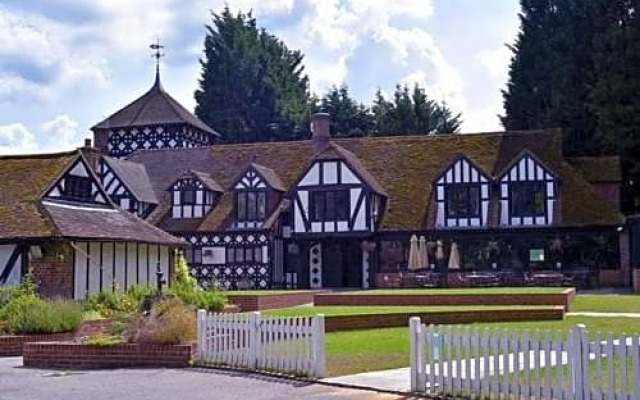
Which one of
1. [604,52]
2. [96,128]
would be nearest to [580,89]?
[604,52]

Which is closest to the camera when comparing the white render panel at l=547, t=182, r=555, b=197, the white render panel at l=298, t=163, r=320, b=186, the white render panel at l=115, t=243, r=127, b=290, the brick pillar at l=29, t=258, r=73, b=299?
the brick pillar at l=29, t=258, r=73, b=299

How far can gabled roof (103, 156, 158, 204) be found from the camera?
4284cm

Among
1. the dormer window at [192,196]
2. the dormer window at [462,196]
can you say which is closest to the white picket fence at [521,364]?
the dormer window at [462,196]

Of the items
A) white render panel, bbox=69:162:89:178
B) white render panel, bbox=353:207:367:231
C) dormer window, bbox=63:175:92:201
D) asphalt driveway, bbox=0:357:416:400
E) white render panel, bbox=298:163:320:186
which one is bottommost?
asphalt driveway, bbox=0:357:416:400

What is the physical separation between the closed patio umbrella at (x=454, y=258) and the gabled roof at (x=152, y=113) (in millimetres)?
20989

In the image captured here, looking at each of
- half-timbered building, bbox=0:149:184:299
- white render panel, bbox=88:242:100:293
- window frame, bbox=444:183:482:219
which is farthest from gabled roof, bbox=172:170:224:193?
white render panel, bbox=88:242:100:293

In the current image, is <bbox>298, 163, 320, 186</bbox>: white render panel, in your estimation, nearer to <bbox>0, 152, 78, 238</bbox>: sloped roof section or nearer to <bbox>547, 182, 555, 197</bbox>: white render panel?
<bbox>547, 182, 555, 197</bbox>: white render panel

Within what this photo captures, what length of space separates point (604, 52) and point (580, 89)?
2911mm

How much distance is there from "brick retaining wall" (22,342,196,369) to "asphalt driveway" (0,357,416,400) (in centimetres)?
42

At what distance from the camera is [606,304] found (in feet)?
78.8

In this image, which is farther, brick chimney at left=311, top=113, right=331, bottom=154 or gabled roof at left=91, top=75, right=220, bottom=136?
gabled roof at left=91, top=75, right=220, bottom=136

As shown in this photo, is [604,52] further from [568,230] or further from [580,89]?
[568,230]

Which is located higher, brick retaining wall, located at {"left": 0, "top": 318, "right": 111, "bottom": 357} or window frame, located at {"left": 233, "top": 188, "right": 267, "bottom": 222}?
window frame, located at {"left": 233, "top": 188, "right": 267, "bottom": 222}

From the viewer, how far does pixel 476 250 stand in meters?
39.2
